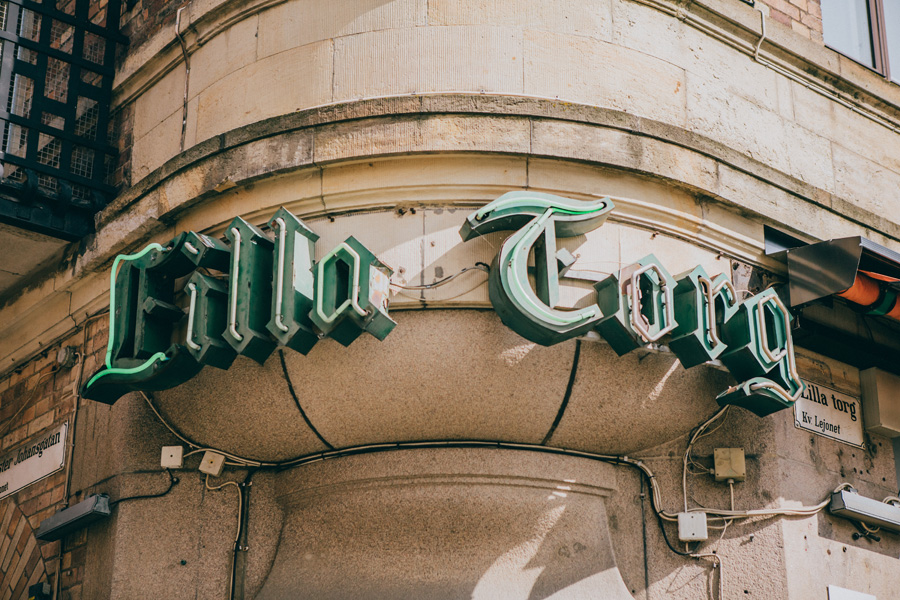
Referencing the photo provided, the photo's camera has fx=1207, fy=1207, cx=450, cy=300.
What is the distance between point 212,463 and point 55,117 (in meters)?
4.08

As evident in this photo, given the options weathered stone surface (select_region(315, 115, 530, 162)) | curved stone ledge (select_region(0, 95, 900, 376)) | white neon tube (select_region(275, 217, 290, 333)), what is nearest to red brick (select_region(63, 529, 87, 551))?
curved stone ledge (select_region(0, 95, 900, 376))

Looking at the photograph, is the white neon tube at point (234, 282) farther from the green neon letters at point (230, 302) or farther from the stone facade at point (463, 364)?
the stone facade at point (463, 364)

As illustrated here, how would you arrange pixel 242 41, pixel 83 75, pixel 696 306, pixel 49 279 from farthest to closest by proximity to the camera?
pixel 83 75
pixel 49 279
pixel 242 41
pixel 696 306

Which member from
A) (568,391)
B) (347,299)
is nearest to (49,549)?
(347,299)

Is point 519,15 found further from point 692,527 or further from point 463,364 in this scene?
point 692,527

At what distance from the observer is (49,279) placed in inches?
442

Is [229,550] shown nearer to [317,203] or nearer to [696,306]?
[317,203]

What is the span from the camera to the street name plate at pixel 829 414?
10.0 meters

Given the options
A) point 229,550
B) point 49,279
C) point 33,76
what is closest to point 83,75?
point 33,76

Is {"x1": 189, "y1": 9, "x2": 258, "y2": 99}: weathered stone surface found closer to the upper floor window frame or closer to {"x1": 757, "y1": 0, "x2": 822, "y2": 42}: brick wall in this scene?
{"x1": 757, "y1": 0, "x2": 822, "y2": 42}: brick wall

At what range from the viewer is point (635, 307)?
8.60 metres

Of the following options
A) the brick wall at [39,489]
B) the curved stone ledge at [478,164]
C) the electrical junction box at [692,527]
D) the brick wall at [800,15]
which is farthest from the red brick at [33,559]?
the brick wall at [800,15]

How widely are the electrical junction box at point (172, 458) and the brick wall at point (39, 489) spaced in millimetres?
986

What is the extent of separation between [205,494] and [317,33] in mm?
3829
